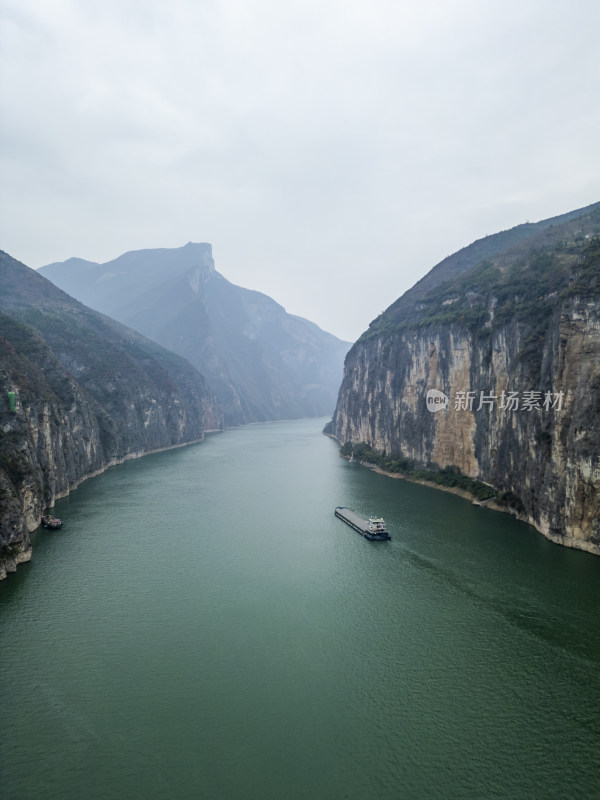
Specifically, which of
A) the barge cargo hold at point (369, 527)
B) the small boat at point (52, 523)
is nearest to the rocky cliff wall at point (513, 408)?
the barge cargo hold at point (369, 527)

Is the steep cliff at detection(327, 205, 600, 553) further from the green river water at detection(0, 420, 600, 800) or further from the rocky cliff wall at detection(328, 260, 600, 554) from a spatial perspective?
the green river water at detection(0, 420, 600, 800)

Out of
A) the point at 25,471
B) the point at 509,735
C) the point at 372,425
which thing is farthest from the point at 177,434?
the point at 509,735

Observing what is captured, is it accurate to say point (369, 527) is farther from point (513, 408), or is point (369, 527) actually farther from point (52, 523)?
point (52, 523)

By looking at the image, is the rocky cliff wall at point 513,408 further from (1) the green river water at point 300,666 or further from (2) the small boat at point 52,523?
(2) the small boat at point 52,523

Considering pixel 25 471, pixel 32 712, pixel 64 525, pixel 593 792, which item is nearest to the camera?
pixel 593 792

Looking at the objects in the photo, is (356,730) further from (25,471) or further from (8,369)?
(8,369)
